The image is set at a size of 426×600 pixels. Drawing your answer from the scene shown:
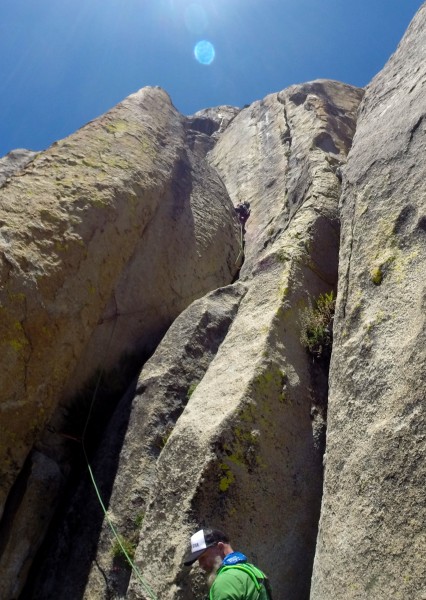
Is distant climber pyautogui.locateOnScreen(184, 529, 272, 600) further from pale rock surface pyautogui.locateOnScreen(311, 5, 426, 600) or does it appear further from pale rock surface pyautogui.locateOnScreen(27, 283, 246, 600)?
pale rock surface pyautogui.locateOnScreen(27, 283, 246, 600)

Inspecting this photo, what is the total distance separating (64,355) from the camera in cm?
862

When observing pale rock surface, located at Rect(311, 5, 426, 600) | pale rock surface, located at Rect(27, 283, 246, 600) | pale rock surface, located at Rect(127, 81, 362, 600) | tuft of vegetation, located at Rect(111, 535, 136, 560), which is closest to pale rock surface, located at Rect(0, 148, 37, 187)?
pale rock surface, located at Rect(27, 283, 246, 600)

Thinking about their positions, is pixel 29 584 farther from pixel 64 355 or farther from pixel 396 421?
pixel 396 421

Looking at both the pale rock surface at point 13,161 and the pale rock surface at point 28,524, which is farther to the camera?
the pale rock surface at point 13,161

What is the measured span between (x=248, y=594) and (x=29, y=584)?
3.63 metres

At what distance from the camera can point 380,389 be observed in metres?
6.09

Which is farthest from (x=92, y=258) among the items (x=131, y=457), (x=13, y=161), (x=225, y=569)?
(x=13, y=161)

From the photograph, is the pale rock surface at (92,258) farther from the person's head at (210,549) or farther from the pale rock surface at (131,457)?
the person's head at (210,549)

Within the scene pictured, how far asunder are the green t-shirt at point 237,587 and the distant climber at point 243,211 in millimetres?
9599

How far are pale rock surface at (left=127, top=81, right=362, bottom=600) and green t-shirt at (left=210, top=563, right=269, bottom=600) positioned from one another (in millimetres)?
969

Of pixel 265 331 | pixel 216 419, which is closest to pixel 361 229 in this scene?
pixel 265 331

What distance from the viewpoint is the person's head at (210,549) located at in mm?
5711

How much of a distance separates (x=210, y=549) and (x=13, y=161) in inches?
464

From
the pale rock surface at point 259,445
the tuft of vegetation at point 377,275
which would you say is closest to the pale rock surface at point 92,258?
the pale rock surface at point 259,445
